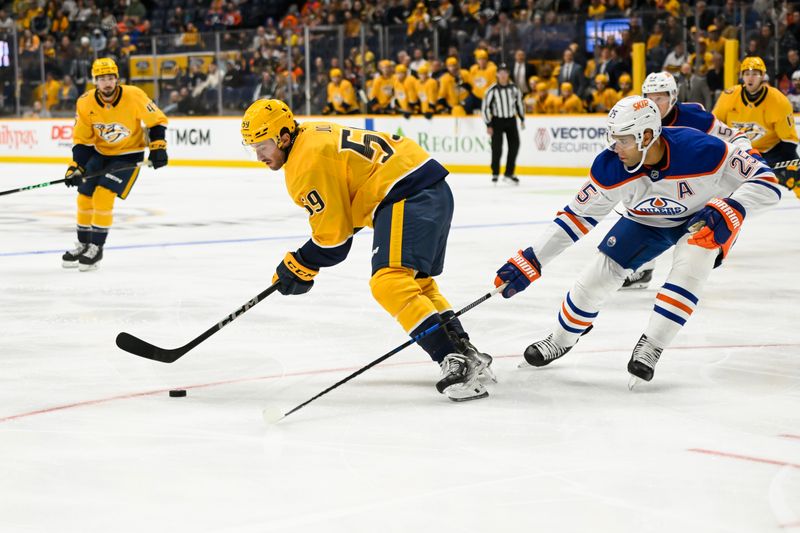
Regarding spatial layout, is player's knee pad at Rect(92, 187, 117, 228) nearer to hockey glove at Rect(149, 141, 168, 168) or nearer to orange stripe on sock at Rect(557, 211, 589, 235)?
hockey glove at Rect(149, 141, 168, 168)

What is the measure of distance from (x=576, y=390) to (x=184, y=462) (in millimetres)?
1382

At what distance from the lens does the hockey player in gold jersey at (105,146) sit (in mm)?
7039

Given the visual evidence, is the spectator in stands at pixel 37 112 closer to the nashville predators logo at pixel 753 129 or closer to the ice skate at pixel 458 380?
the nashville predators logo at pixel 753 129

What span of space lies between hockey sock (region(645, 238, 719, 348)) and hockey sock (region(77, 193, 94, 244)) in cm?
420

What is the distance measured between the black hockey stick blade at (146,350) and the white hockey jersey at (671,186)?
1.28m

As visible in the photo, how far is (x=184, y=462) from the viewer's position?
2.96m

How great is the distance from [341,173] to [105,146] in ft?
13.0

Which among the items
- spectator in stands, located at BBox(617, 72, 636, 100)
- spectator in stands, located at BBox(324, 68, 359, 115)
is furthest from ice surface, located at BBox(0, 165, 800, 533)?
spectator in stands, located at BBox(324, 68, 359, 115)

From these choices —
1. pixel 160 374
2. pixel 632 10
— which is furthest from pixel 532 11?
pixel 160 374

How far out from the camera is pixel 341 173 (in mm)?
3637

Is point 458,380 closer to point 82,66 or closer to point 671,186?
point 671,186

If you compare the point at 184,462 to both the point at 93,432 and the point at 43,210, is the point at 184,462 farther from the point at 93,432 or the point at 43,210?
the point at 43,210

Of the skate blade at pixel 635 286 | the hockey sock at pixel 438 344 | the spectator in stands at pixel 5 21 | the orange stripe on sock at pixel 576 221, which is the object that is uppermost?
the spectator in stands at pixel 5 21

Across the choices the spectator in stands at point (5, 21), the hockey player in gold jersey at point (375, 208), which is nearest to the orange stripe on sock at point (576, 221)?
the hockey player in gold jersey at point (375, 208)
